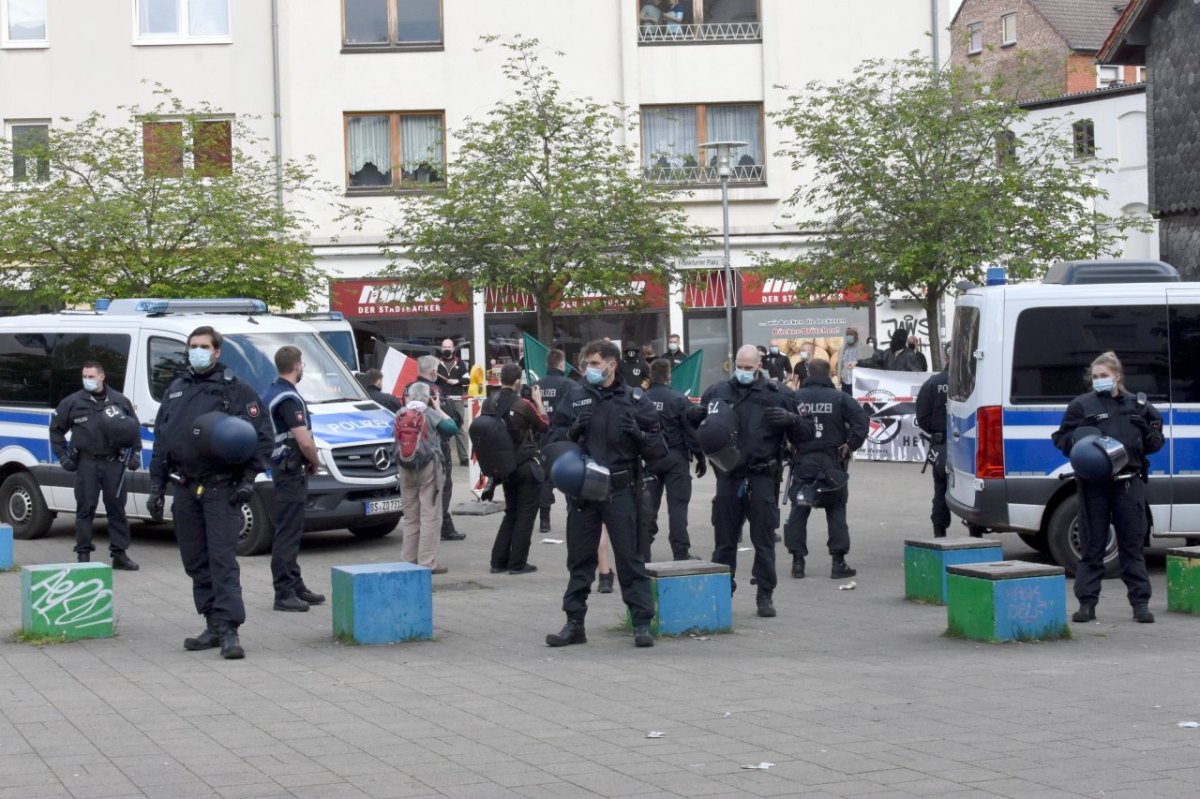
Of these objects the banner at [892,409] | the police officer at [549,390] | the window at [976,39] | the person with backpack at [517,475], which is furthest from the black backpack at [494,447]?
the window at [976,39]

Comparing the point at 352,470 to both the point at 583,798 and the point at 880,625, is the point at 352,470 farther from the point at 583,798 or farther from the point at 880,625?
the point at 583,798

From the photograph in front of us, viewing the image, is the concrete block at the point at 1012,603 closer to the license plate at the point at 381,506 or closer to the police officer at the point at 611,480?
the police officer at the point at 611,480

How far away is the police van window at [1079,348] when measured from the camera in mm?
13336

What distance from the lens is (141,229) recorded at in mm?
26281

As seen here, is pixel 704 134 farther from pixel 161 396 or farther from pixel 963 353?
pixel 963 353

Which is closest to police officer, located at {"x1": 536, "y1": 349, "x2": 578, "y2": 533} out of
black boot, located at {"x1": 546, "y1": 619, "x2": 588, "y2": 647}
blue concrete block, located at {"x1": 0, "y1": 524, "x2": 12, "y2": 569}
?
blue concrete block, located at {"x1": 0, "y1": 524, "x2": 12, "y2": 569}

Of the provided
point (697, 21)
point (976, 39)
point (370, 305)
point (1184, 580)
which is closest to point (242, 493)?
point (1184, 580)

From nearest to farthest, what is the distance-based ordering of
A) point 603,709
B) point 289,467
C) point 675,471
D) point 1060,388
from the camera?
point 603,709 → point 289,467 → point 1060,388 → point 675,471

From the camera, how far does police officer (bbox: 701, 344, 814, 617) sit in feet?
38.4

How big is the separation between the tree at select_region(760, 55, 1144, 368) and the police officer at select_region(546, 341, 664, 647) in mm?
16548

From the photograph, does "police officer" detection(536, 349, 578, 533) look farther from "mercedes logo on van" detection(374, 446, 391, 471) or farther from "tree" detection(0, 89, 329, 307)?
"tree" detection(0, 89, 329, 307)

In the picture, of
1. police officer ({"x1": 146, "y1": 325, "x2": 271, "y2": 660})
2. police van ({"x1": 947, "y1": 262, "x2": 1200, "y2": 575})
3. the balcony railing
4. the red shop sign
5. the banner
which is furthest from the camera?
the balcony railing

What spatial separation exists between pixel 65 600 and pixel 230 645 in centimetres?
151

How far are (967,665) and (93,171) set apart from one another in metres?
21.1
